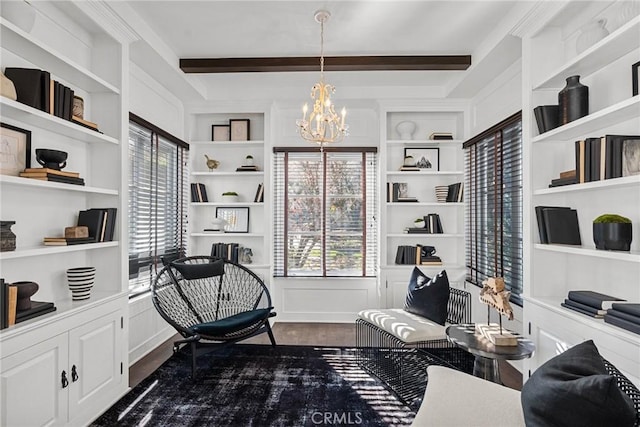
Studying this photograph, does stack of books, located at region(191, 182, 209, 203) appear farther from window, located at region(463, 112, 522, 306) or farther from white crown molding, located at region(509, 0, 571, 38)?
white crown molding, located at region(509, 0, 571, 38)

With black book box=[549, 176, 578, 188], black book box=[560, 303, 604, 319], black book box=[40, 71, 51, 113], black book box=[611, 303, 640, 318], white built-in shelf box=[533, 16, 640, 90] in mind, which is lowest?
black book box=[560, 303, 604, 319]

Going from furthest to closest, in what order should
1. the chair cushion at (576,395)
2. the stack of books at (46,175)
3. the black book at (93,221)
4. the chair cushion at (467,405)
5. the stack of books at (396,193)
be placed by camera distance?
the stack of books at (396,193)
the black book at (93,221)
the stack of books at (46,175)
the chair cushion at (467,405)
the chair cushion at (576,395)

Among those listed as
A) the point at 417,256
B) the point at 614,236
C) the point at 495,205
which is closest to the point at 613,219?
the point at 614,236

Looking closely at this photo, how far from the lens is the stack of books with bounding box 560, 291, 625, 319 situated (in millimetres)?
2086

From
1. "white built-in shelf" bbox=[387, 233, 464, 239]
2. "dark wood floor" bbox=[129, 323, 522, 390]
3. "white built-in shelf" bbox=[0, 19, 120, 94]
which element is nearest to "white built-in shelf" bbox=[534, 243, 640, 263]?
"dark wood floor" bbox=[129, 323, 522, 390]

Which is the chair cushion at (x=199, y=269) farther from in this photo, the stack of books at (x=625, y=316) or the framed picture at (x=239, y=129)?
the stack of books at (x=625, y=316)

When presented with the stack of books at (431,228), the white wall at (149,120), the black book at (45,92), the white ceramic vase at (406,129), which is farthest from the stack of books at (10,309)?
the white ceramic vase at (406,129)

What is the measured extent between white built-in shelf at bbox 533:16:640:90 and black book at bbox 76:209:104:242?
3238 millimetres

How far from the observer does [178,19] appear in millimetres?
3018

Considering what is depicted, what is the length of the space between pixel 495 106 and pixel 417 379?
2837mm

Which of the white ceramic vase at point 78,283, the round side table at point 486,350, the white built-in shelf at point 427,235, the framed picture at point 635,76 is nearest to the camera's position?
the framed picture at point 635,76

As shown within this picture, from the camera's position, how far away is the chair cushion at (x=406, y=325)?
2.97 m

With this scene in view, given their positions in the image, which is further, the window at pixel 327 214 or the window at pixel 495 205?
the window at pixel 327 214

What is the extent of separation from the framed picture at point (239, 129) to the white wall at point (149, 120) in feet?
2.44
